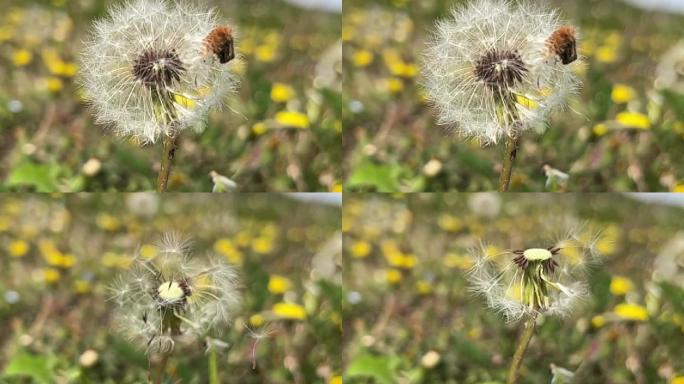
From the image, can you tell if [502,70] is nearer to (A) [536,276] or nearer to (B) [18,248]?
(A) [536,276]

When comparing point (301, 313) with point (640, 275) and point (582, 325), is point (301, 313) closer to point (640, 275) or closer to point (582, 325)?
point (582, 325)

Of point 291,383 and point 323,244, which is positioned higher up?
point 323,244

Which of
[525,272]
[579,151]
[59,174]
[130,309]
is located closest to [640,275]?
[579,151]

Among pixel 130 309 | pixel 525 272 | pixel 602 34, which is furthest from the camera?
pixel 602 34

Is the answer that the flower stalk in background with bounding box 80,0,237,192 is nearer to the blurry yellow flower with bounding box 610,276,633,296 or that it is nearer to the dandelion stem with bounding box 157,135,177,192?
the dandelion stem with bounding box 157,135,177,192

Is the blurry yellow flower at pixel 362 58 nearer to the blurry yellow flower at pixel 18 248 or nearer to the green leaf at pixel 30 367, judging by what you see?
the blurry yellow flower at pixel 18 248
